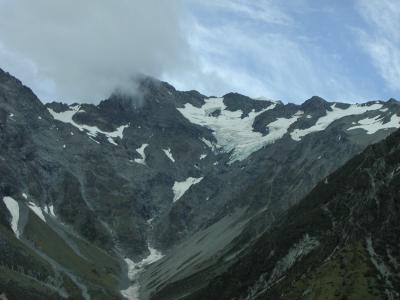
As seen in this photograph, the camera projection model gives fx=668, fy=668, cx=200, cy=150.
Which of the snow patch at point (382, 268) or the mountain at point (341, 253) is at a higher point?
the mountain at point (341, 253)

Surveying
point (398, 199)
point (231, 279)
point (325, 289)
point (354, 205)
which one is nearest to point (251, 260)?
point (231, 279)

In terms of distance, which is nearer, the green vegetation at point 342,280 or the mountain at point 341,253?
the green vegetation at point 342,280

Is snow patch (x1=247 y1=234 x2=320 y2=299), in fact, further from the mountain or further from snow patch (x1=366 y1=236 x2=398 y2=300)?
snow patch (x1=366 y1=236 x2=398 y2=300)

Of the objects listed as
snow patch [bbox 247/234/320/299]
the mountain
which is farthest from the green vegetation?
snow patch [bbox 247/234/320/299]

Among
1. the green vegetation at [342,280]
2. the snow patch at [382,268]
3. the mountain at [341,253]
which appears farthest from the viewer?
the mountain at [341,253]

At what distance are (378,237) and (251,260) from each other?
59201mm

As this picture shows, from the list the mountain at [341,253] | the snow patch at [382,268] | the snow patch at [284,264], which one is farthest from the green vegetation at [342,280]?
the snow patch at [284,264]

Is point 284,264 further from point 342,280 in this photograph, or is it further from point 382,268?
point 342,280

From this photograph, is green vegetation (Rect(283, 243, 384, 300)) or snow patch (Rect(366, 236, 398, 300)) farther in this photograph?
green vegetation (Rect(283, 243, 384, 300))

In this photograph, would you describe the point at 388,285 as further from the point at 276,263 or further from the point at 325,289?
the point at 276,263

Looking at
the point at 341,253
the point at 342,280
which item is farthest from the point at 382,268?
the point at 341,253

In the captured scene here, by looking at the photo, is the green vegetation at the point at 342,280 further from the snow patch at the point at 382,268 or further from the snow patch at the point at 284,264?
the snow patch at the point at 284,264

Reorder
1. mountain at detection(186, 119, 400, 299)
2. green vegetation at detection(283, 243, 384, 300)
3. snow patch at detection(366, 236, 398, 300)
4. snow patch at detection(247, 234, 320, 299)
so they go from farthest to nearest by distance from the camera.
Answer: snow patch at detection(247, 234, 320, 299), mountain at detection(186, 119, 400, 299), green vegetation at detection(283, 243, 384, 300), snow patch at detection(366, 236, 398, 300)

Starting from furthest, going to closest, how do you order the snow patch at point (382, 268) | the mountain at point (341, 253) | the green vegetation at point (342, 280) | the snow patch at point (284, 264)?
the snow patch at point (284, 264)
the mountain at point (341, 253)
the green vegetation at point (342, 280)
the snow patch at point (382, 268)
